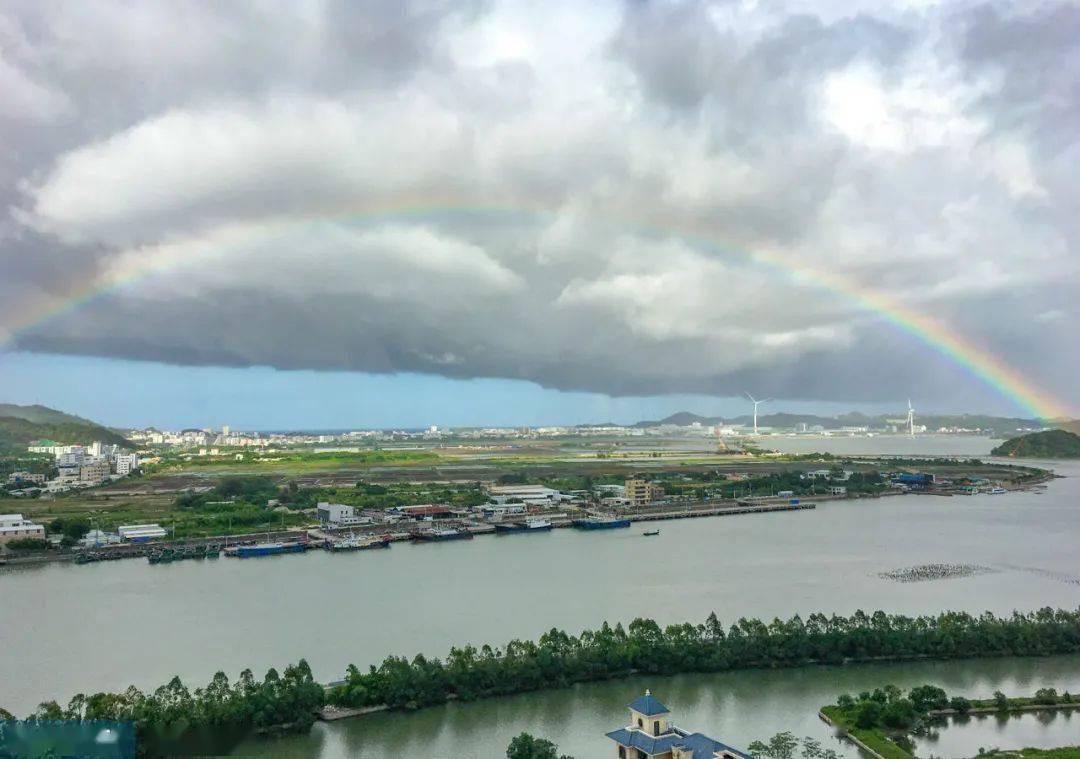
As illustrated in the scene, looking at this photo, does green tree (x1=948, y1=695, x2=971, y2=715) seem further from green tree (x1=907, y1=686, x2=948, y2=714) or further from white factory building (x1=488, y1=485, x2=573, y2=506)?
white factory building (x1=488, y1=485, x2=573, y2=506)

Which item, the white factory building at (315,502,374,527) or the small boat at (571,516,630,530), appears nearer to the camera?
the white factory building at (315,502,374,527)

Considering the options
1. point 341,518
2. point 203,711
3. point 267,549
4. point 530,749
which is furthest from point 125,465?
point 530,749

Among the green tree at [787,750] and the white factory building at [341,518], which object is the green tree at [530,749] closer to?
the green tree at [787,750]

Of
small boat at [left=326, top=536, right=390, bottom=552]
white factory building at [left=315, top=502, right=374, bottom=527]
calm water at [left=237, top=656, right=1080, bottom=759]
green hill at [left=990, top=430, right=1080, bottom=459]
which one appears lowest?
calm water at [left=237, top=656, right=1080, bottom=759]

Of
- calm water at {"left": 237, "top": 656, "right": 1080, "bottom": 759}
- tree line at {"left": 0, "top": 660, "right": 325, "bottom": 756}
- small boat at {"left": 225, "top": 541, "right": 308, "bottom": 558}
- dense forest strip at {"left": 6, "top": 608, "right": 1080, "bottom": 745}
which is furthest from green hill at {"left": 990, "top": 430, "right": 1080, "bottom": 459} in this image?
tree line at {"left": 0, "top": 660, "right": 325, "bottom": 756}

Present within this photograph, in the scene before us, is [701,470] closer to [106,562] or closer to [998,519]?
[998,519]

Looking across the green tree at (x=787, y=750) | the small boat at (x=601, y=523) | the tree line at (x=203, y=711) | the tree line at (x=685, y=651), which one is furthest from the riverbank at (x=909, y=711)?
the small boat at (x=601, y=523)

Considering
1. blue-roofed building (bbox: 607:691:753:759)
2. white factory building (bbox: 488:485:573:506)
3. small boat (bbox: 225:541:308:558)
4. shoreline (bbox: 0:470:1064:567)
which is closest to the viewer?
blue-roofed building (bbox: 607:691:753:759)

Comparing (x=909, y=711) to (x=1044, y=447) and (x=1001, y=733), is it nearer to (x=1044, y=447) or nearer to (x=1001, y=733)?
(x=1001, y=733)
